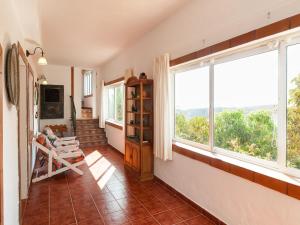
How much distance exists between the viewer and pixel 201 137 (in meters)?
2.80

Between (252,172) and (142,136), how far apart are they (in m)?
2.11

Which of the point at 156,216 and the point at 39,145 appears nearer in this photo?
the point at 156,216

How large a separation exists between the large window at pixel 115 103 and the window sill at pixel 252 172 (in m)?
3.44

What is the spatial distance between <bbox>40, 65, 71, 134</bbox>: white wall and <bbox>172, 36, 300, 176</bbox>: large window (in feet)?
18.6

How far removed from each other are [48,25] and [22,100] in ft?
4.59

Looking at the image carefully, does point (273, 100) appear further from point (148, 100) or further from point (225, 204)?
point (148, 100)

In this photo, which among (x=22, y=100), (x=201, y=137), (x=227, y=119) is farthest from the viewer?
(x=22, y=100)

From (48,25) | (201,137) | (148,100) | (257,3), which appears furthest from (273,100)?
(48,25)

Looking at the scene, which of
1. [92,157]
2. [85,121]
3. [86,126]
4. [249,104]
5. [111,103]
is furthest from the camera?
[85,121]

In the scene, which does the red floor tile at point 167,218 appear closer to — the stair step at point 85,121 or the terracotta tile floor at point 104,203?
the terracotta tile floor at point 104,203

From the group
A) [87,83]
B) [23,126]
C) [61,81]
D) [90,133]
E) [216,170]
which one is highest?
[87,83]

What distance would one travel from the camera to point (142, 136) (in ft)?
12.0

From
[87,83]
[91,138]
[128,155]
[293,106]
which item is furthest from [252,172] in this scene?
[87,83]

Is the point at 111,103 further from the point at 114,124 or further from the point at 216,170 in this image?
the point at 216,170
